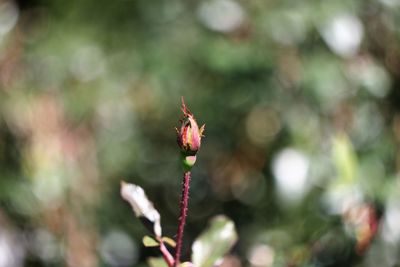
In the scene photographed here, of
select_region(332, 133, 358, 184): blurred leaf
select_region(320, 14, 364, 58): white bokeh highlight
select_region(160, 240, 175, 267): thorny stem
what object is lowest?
select_region(160, 240, 175, 267): thorny stem

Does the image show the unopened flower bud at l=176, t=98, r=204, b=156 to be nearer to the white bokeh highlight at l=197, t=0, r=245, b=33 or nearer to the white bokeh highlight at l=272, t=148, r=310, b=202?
the white bokeh highlight at l=272, t=148, r=310, b=202

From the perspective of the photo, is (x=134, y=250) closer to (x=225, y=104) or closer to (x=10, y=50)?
(x=225, y=104)

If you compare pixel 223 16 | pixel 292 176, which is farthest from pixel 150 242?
pixel 223 16

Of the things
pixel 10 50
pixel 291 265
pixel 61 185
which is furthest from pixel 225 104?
pixel 291 265

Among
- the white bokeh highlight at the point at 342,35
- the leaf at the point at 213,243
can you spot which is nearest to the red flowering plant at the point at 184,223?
the leaf at the point at 213,243

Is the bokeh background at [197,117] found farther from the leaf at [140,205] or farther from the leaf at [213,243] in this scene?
the leaf at [140,205]

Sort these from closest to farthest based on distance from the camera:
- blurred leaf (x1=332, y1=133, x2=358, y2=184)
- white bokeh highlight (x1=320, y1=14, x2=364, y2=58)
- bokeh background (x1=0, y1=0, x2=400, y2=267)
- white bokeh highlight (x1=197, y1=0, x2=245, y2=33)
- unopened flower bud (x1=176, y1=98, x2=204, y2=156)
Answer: unopened flower bud (x1=176, y1=98, x2=204, y2=156) < blurred leaf (x1=332, y1=133, x2=358, y2=184) < bokeh background (x1=0, y1=0, x2=400, y2=267) < white bokeh highlight (x1=320, y1=14, x2=364, y2=58) < white bokeh highlight (x1=197, y1=0, x2=245, y2=33)

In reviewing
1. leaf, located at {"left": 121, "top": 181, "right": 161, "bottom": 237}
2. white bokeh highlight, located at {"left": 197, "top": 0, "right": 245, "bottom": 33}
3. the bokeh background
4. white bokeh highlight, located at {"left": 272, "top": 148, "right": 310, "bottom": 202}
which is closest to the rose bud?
leaf, located at {"left": 121, "top": 181, "right": 161, "bottom": 237}
